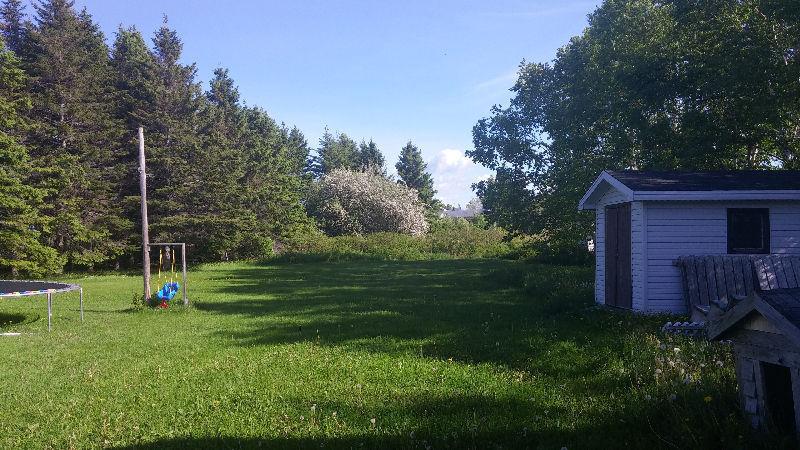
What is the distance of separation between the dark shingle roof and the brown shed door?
2.61 ft

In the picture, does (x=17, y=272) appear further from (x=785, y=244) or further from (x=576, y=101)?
(x=785, y=244)

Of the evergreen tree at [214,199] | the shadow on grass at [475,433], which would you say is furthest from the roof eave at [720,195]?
the evergreen tree at [214,199]

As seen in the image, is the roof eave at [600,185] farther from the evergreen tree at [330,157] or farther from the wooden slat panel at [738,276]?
the evergreen tree at [330,157]

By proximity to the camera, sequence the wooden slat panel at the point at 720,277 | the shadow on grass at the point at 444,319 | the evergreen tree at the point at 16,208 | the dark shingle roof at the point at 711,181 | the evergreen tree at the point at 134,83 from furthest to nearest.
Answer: the evergreen tree at the point at 134,83 < the evergreen tree at the point at 16,208 < the dark shingle roof at the point at 711,181 < the wooden slat panel at the point at 720,277 < the shadow on grass at the point at 444,319

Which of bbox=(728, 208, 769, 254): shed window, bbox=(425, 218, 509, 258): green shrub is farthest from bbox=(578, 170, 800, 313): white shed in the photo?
bbox=(425, 218, 509, 258): green shrub

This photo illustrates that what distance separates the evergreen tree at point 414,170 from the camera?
8250cm

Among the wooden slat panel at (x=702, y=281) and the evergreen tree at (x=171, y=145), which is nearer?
the wooden slat panel at (x=702, y=281)

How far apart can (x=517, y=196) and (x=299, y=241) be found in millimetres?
22025

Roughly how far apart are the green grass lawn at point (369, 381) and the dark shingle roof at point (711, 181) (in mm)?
3209

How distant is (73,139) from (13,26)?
9.57 meters

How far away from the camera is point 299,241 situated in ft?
153

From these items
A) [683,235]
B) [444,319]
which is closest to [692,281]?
[683,235]

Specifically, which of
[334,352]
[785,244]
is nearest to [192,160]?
[334,352]

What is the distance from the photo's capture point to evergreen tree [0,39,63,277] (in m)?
25.2
